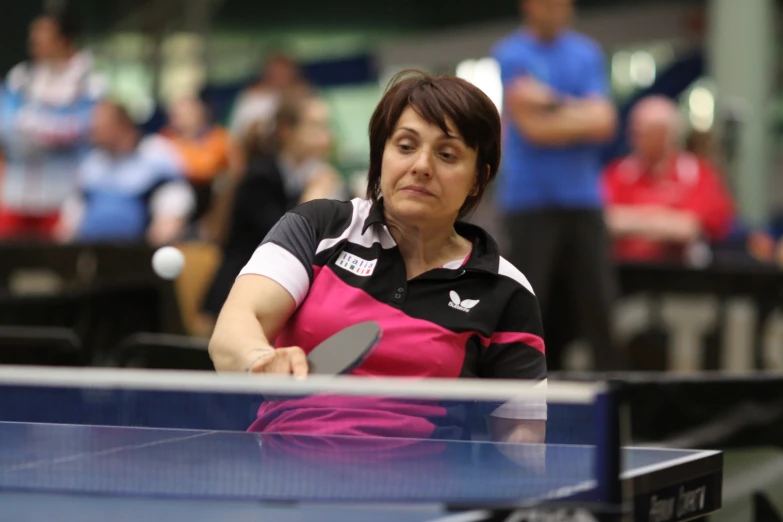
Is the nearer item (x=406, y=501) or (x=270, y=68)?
(x=406, y=501)

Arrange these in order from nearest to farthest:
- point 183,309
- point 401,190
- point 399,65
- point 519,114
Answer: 1. point 401,190
2. point 519,114
3. point 183,309
4. point 399,65

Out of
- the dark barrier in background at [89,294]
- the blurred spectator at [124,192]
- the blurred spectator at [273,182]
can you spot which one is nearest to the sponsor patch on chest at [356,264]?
the dark barrier in background at [89,294]

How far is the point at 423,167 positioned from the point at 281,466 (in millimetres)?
730

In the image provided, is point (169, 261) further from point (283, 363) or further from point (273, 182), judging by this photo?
point (273, 182)

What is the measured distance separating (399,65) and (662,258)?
1019cm

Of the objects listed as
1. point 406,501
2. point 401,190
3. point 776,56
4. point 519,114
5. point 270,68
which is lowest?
point 406,501

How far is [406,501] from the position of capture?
70.2 inches

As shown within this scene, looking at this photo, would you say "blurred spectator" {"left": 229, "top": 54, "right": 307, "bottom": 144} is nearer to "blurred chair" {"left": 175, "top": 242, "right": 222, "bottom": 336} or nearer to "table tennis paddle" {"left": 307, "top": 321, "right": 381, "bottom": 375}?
"blurred chair" {"left": 175, "top": 242, "right": 222, "bottom": 336}

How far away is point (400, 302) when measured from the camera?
8.30ft

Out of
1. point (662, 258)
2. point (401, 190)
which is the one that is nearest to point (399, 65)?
point (662, 258)

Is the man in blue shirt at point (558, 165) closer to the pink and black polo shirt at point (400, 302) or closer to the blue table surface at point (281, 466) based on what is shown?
the pink and black polo shirt at point (400, 302)

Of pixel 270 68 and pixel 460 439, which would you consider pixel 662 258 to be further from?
pixel 460 439

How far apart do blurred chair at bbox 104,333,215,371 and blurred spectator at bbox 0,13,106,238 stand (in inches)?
161

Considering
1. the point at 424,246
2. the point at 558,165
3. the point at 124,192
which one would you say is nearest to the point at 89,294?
the point at 558,165
